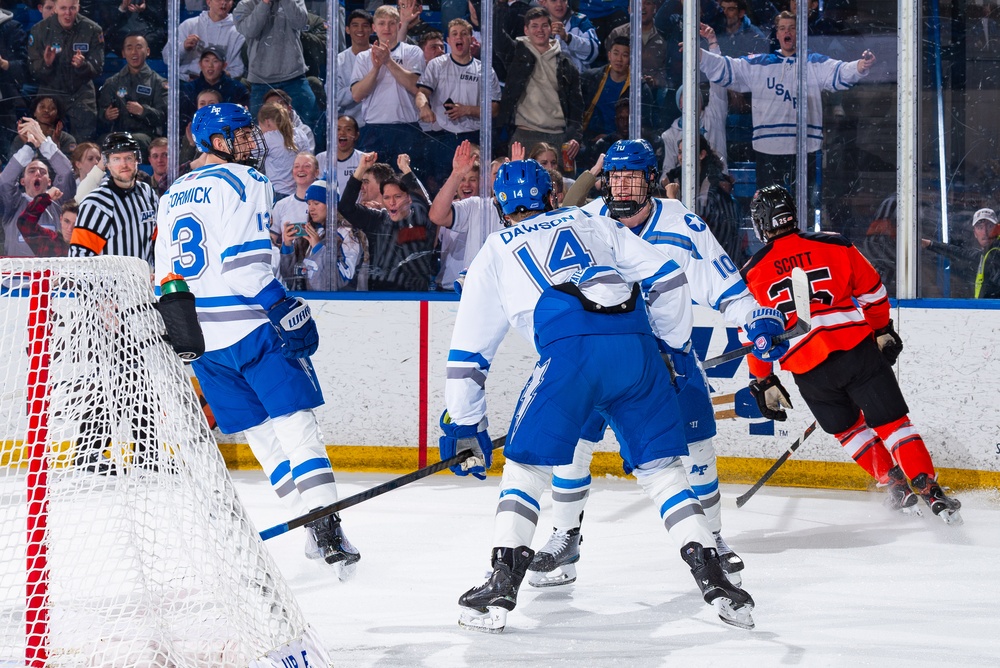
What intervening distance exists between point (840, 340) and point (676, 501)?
1464 millimetres

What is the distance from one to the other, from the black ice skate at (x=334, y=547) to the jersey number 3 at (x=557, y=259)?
999 mm

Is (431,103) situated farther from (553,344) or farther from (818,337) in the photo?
(553,344)

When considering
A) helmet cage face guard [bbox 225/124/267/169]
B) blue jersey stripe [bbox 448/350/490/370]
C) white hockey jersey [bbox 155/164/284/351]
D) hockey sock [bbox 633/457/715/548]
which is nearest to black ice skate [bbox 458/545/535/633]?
hockey sock [bbox 633/457/715/548]

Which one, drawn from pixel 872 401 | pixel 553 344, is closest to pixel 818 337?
pixel 872 401

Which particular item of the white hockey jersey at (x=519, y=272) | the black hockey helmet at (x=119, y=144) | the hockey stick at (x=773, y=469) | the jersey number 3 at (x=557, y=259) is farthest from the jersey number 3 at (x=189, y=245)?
the hockey stick at (x=773, y=469)

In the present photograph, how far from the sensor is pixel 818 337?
3.66 m

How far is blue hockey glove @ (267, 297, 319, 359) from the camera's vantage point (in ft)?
9.77

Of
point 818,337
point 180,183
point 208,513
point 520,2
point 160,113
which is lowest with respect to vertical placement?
point 208,513

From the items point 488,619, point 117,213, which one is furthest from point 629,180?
point 117,213

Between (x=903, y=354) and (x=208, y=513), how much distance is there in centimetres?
304

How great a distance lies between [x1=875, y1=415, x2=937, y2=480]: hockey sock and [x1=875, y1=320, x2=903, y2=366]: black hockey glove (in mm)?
207

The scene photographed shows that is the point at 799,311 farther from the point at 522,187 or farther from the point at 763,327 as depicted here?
the point at 522,187

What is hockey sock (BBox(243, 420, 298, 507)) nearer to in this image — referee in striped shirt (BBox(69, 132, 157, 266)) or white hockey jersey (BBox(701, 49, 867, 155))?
referee in striped shirt (BBox(69, 132, 157, 266))

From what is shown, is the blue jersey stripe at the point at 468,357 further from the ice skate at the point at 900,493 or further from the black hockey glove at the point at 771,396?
the ice skate at the point at 900,493
